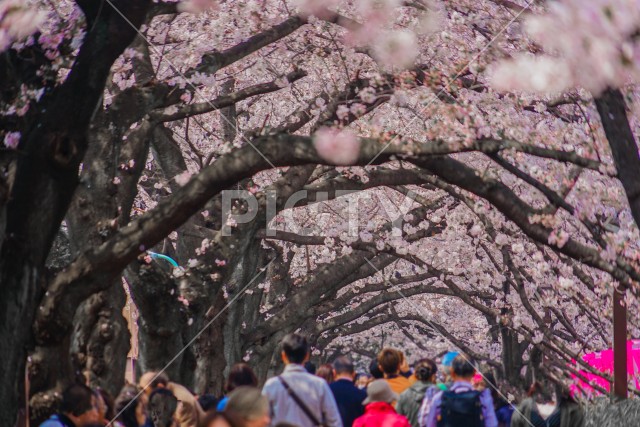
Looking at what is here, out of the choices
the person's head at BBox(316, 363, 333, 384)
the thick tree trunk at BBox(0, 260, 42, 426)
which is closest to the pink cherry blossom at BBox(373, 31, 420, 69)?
the person's head at BBox(316, 363, 333, 384)

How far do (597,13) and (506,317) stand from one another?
622 inches

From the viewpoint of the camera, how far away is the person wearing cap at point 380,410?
8758 millimetres

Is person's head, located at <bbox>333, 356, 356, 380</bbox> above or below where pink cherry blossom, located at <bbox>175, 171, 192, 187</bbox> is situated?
above

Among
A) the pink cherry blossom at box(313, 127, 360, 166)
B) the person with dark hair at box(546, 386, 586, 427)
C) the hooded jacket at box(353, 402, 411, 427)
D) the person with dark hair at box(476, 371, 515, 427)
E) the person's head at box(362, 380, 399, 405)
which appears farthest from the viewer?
the person with dark hair at box(476, 371, 515, 427)

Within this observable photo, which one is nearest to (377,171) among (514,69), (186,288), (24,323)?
(186,288)

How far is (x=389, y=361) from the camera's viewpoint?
33.6 ft

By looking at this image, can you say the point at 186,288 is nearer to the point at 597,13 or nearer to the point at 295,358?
the point at 295,358

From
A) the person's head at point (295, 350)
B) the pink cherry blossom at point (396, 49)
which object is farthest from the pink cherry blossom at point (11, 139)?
the pink cherry blossom at point (396, 49)

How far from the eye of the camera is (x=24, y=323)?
7.82 metres

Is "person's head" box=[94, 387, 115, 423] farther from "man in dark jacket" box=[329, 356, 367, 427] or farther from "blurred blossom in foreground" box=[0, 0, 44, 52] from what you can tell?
"blurred blossom in foreground" box=[0, 0, 44, 52]

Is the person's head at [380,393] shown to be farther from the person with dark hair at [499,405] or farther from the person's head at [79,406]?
the person with dark hair at [499,405]

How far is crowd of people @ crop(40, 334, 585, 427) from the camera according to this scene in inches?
313

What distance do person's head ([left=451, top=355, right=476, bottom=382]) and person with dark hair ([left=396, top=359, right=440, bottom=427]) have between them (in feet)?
3.18

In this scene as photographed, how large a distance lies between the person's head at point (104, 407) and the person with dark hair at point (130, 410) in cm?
5
